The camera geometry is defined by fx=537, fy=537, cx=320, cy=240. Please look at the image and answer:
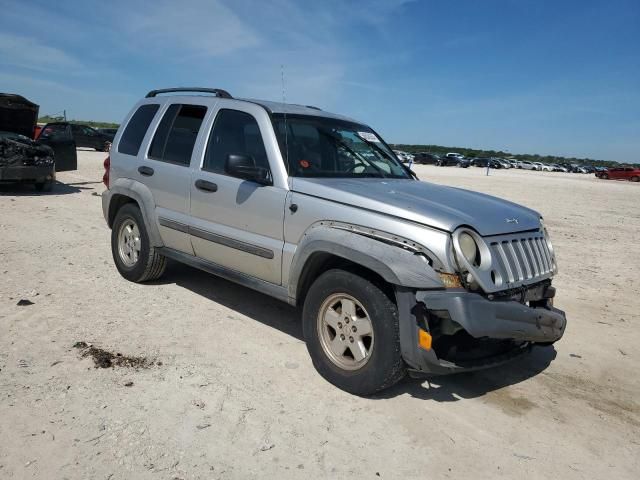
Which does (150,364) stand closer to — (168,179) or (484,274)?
(168,179)

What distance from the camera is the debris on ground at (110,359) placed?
3.92m

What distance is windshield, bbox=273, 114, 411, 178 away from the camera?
169 inches

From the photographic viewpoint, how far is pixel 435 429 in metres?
3.35

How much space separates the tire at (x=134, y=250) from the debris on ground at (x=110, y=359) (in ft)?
5.20

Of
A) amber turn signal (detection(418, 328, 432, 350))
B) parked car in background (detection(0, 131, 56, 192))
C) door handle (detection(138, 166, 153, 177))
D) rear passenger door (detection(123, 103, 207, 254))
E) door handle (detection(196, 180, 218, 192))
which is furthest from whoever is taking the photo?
parked car in background (detection(0, 131, 56, 192))

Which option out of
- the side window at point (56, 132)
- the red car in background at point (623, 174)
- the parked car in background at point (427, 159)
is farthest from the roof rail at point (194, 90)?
the parked car in background at point (427, 159)

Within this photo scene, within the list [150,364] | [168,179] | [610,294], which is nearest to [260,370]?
[150,364]

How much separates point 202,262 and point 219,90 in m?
1.62

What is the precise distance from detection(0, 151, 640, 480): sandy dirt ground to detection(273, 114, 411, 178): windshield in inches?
58.9

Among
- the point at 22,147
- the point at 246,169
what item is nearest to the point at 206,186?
the point at 246,169

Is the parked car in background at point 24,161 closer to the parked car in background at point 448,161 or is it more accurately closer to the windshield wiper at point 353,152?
the windshield wiper at point 353,152

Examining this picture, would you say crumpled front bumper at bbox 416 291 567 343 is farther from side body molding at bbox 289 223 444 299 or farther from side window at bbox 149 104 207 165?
side window at bbox 149 104 207 165

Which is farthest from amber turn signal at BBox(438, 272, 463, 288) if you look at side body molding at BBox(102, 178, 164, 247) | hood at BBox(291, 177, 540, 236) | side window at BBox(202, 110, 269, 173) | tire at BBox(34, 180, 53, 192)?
tire at BBox(34, 180, 53, 192)

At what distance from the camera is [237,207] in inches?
175
